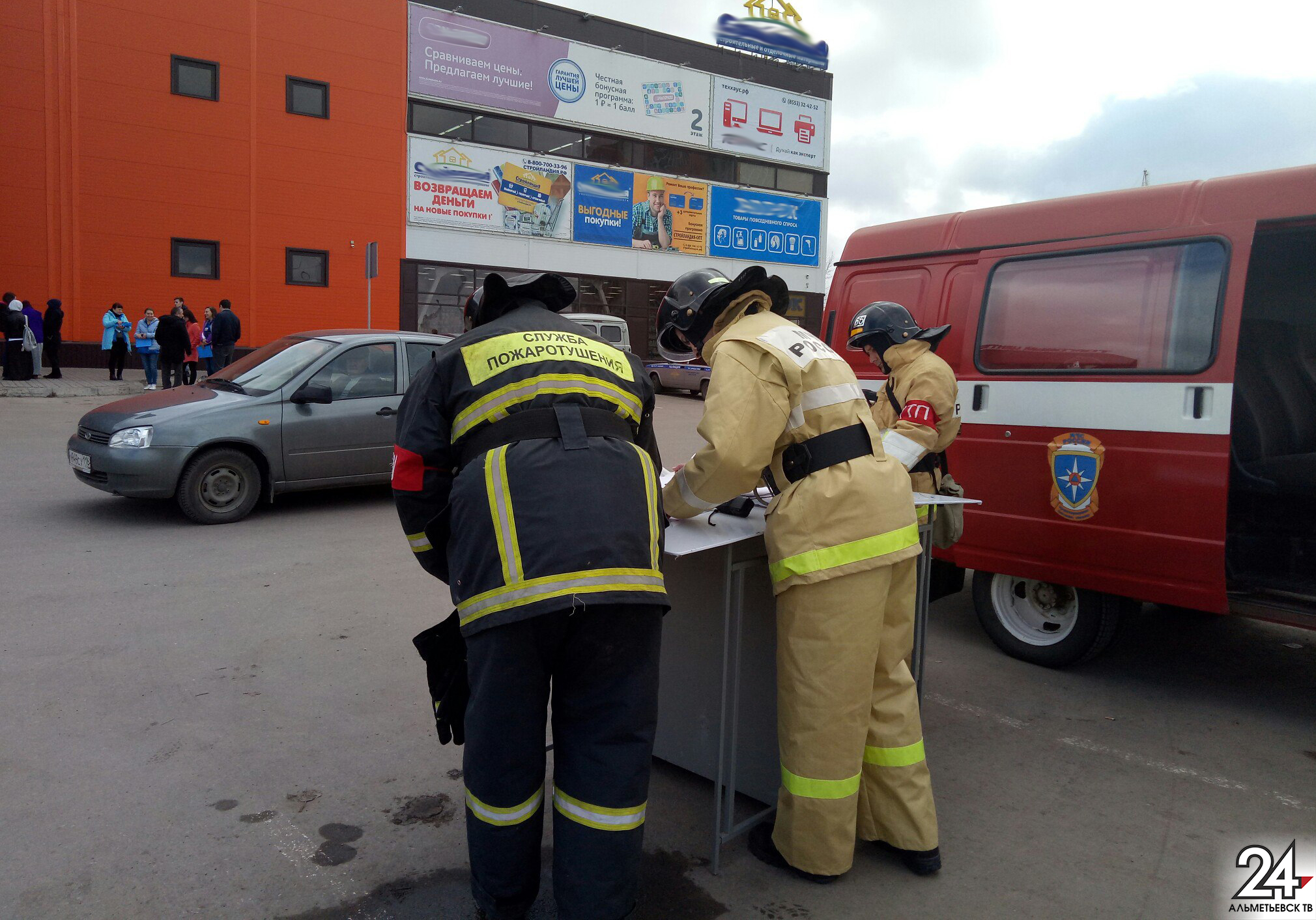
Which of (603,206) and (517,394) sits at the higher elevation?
(603,206)

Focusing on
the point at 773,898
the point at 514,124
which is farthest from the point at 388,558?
the point at 514,124

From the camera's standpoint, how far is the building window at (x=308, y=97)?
2144 centimetres

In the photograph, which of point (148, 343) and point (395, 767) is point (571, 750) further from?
point (148, 343)

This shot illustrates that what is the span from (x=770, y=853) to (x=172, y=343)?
659 inches

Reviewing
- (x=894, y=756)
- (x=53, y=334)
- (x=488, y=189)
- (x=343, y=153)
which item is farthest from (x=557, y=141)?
(x=894, y=756)

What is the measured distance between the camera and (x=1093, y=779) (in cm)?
371

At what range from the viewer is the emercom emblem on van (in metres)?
4.59

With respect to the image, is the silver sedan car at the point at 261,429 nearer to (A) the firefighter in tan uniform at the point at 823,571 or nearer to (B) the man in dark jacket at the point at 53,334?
(A) the firefighter in tan uniform at the point at 823,571

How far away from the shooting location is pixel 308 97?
71.2 ft

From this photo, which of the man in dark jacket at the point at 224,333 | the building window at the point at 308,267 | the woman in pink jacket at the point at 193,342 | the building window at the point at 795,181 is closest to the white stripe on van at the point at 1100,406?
the man in dark jacket at the point at 224,333

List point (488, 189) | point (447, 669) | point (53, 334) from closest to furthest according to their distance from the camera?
point (447, 669), point (53, 334), point (488, 189)

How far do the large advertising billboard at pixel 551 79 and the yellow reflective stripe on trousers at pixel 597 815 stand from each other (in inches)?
924

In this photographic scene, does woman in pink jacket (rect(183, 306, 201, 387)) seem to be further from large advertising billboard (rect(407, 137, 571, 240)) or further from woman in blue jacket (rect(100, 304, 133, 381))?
large advertising billboard (rect(407, 137, 571, 240))

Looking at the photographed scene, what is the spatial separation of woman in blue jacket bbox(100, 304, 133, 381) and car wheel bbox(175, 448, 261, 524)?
12101 mm
